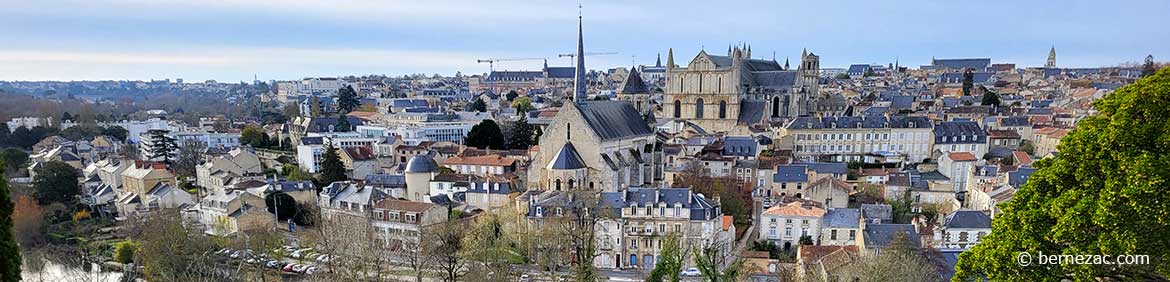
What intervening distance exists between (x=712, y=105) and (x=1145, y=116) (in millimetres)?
41663

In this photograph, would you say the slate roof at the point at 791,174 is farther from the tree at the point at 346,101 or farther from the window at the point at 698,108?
the tree at the point at 346,101

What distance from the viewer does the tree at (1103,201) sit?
5.92 m

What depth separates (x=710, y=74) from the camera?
47.2 m

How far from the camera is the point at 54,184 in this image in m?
35.6

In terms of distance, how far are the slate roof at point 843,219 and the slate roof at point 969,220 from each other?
2.91 m

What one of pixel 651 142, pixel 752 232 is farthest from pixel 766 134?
pixel 752 232

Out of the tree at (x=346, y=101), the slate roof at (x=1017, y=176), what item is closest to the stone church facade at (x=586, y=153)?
the slate roof at (x=1017, y=176)

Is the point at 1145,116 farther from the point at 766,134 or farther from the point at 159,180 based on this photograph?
the point at 159,180

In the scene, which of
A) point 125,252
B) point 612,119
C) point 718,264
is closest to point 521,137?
point 612,119

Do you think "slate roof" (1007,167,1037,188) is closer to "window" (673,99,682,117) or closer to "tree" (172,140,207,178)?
"window" (673,99,682,117)

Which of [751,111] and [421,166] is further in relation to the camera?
[751,111]

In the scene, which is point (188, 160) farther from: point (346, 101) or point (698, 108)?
point (698, 108)

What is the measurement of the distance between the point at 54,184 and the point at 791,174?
3826 cm

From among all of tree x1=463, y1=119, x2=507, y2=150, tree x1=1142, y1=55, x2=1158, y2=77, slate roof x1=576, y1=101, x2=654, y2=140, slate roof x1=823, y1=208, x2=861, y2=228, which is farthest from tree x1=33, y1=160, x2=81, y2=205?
tree x1=1142, y1=55, x2=1158, y2=77
